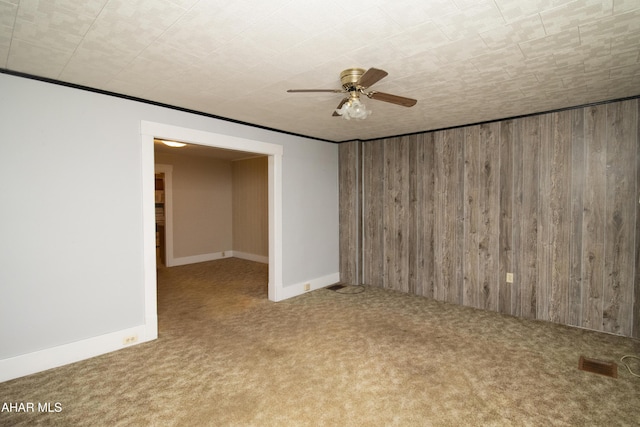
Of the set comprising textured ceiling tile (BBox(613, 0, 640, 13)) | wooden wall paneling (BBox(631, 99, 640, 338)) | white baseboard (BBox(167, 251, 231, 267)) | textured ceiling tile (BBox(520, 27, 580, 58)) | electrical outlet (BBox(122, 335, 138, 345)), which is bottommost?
electrical outlet (BBox(122, 335, 138, 345))

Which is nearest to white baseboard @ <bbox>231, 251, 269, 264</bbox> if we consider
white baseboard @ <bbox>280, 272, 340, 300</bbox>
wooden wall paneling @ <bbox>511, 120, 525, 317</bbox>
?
white baseboard @ <bbox>280, 272, 340, 300</bbox>

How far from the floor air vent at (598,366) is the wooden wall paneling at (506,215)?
1.12 m

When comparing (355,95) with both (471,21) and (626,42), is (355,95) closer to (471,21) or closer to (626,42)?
(471,21)

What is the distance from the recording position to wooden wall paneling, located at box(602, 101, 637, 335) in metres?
3.13

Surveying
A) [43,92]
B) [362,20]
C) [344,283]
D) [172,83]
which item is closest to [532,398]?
[362,20]

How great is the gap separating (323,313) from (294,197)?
1.71 m

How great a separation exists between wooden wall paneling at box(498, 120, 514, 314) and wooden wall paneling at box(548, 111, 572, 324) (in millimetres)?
401

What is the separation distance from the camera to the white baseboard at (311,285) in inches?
178

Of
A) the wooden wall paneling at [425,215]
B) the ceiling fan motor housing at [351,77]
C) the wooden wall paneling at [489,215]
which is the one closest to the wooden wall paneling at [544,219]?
the wooden wall paneling at [489,215]

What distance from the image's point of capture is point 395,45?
1995 millimetres

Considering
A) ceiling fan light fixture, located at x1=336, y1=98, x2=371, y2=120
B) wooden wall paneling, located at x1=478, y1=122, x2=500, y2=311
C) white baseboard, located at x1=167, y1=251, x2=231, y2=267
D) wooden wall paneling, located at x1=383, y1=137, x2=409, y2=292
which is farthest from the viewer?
white baseboard, located at x1=167, y1=251, x2=231, y2=267

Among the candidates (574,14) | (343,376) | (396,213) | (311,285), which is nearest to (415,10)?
(574,14)

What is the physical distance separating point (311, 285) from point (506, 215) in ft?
9.32

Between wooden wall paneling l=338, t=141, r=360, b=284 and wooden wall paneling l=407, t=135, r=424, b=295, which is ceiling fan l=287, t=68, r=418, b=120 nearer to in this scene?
wooden wall paneling l=407, t=135, r=424, b=295
